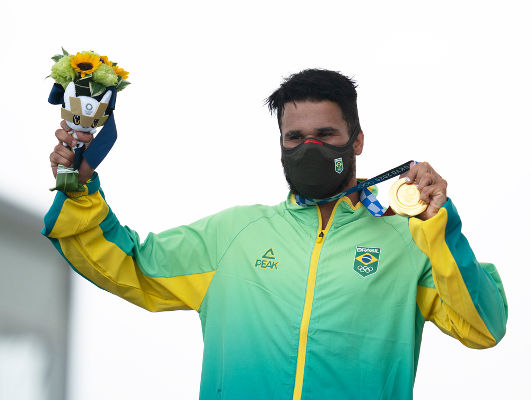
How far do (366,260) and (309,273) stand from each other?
0.60 feet

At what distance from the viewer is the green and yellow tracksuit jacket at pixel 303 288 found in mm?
2010

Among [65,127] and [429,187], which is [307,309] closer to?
[429,187]

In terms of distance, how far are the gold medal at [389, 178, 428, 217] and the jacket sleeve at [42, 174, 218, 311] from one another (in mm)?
688

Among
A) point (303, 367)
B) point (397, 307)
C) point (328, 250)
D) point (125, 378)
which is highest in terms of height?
point (328, 250)

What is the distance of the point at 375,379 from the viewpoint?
2.07m

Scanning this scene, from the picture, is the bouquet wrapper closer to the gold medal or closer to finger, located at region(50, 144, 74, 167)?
finger, located at region(50, 144, 74, 167)

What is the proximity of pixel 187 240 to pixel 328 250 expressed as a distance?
1.58 feet

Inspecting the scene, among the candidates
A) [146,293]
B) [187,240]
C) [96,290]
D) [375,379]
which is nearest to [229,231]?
[187,240]

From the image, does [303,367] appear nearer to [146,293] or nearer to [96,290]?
[146,293]

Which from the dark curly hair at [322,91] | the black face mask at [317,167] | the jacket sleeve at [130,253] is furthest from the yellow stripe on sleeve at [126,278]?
the dark curly hair at [322,91]

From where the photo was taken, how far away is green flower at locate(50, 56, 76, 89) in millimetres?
2025

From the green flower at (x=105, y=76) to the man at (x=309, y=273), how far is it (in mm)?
175

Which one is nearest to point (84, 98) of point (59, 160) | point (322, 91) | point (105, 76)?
point (105, 76)

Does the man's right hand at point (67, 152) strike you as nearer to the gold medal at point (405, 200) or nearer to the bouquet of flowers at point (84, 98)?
the bouquet of flowers at point (84, 98)
